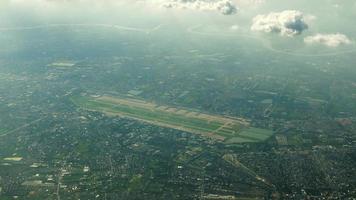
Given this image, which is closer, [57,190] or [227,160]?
[57,190]

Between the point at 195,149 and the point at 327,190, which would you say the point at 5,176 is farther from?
the point at 327,190

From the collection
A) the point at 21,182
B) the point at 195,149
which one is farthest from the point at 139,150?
the point at 21,182

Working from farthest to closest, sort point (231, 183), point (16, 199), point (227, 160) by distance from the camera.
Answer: point (227, 160)
point (231, 183)
point (16, 199)

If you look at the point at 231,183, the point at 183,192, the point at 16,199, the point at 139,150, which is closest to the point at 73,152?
the point at 139,150

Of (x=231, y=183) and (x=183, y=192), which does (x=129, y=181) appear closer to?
(x=183, y=192)

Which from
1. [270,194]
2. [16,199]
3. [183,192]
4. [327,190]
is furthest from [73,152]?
[327,190]

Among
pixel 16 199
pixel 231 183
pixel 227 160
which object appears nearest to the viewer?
pixel 16 199

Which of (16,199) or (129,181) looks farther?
(129,181)
